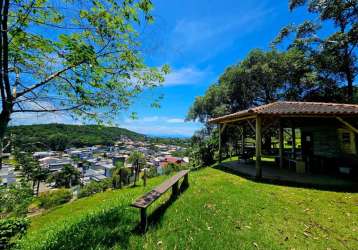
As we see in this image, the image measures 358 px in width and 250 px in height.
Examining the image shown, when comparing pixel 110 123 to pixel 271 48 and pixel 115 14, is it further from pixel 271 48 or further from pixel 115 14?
pixel 271 48

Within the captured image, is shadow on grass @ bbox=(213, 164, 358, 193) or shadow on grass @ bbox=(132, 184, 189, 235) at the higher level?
shadow on grass @ bbox=(213, 164, 358, 193)

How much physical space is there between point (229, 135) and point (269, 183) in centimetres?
1356

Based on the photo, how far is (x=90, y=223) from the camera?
439cm

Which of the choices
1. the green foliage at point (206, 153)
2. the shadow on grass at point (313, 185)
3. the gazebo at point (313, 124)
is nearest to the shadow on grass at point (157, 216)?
the shadow on grass at point (313, 185)

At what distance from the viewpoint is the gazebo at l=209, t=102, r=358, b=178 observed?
8.33 m

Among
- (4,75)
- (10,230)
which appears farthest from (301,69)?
(10,230)

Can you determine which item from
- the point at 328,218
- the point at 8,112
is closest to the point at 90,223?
the point at 8,112

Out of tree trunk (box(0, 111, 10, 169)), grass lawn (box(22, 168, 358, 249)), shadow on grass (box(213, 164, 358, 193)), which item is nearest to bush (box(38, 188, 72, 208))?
grass lawn (box(22, 168, 358, 249))

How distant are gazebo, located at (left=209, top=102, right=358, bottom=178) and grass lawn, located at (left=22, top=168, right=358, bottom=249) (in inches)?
133

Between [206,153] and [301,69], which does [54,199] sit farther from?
[301,69]

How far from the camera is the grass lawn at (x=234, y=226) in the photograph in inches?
131

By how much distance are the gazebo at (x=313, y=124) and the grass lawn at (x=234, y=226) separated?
3.37m

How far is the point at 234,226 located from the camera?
394cm

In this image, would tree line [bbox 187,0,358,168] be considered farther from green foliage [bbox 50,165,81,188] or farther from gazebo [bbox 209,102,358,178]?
green foliage [bbox 50,165,81,188]
